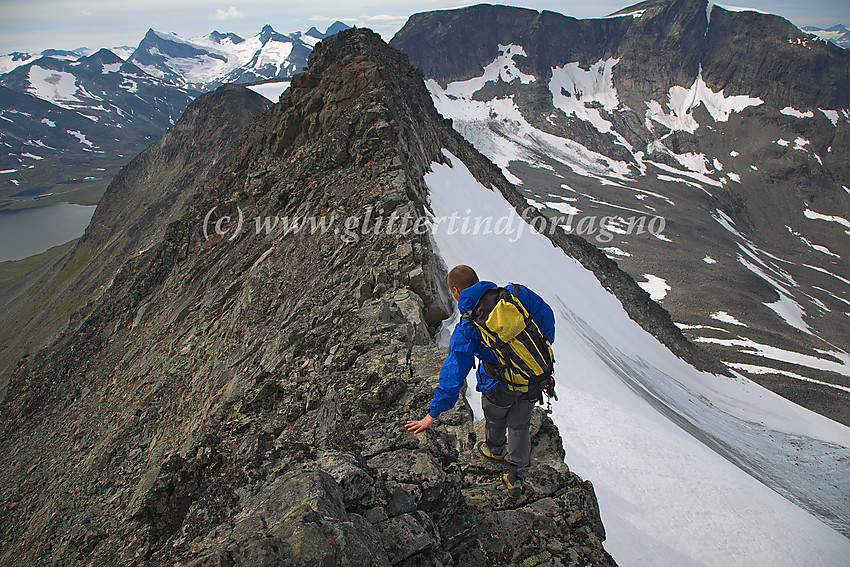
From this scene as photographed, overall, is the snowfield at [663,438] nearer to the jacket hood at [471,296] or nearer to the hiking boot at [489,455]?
the hiking boot at [489,455]

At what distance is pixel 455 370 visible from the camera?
4.96m

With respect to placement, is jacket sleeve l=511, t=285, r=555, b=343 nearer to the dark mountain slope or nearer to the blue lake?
the dark mountain slope

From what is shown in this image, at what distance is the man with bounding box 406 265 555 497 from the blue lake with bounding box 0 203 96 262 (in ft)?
475

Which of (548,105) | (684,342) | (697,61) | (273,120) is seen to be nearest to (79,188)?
(548,105)

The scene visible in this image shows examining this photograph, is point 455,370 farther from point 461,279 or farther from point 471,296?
point 461,279

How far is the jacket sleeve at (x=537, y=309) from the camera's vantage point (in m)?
4.89

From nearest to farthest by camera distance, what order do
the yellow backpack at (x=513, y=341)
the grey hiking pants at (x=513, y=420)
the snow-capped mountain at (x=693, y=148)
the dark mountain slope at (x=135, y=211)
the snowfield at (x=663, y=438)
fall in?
the yellow backpack at (x=513, y=341) → the grey hiking pants at (x=513, y=420) → the snowfield at (x=663, y=438) → the dark mountain slope at (x=135, y=211) → the snow-capped mountain at (x=693, y=148)

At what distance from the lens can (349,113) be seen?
19.2 metres

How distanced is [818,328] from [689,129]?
11195cm

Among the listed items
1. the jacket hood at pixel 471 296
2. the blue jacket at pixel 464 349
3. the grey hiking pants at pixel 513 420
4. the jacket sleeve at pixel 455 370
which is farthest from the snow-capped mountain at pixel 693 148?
the jacket hood at pixel 471 296

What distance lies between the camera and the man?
491 centimetres

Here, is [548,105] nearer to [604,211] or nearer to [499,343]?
[604,211]

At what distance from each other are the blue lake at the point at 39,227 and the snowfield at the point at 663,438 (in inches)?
5388

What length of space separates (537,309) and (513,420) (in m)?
1.31
